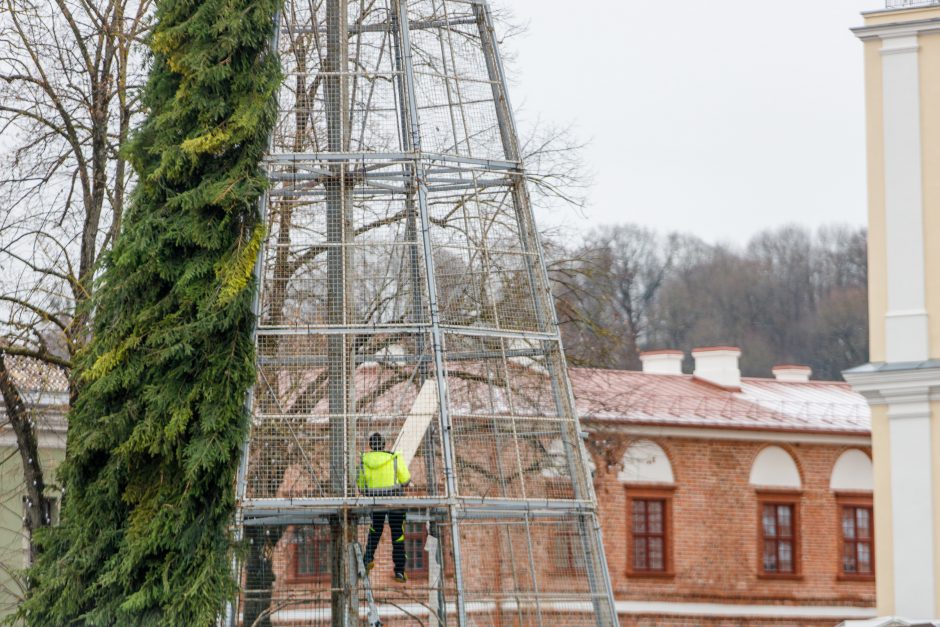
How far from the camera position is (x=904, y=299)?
21.0 metres

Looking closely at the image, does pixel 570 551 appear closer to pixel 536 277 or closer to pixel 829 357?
pixel 536 277

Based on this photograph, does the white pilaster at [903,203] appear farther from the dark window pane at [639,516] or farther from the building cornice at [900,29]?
the dark window pane at [639,516]

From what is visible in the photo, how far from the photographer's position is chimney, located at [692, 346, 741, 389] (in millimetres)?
38094

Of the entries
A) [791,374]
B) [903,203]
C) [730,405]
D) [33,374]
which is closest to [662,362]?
[791,374]

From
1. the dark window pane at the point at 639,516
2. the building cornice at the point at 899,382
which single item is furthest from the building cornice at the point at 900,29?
the dark window pane at the point at 639,516

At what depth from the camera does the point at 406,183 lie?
48.1 ft

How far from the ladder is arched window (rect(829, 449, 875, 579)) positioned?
24.3 meters

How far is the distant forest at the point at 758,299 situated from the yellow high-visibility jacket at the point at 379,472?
50.4 metres

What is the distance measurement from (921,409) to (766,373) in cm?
4651

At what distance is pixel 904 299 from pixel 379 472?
10355 millimetres

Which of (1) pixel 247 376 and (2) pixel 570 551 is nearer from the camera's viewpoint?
(1) pixel 247 376

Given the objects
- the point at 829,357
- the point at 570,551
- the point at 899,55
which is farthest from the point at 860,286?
the point at 570,551

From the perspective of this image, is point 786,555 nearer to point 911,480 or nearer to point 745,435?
point 745,435

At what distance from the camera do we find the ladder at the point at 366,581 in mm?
12930
